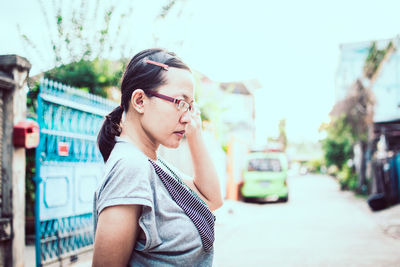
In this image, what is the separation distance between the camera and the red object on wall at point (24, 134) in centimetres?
Answer: 383

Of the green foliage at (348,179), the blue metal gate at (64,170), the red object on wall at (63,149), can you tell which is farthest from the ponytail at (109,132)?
the green foliage at (348,179)

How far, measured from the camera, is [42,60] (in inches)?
202

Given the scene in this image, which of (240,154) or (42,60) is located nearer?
(42,60)

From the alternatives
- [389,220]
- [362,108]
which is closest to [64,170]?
[389,220]

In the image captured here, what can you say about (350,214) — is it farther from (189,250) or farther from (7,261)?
(189,250)

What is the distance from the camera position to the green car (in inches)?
539

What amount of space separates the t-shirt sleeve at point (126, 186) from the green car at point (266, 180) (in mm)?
12841

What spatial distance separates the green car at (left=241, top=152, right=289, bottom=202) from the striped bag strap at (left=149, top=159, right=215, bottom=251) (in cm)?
1262

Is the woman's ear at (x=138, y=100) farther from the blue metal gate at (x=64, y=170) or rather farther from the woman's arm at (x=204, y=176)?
the blue metal gate at (x=64, y=170)

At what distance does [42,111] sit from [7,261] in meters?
1.63

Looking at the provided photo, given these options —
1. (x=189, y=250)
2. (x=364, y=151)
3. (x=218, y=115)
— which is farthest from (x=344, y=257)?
(x=364, y=151)

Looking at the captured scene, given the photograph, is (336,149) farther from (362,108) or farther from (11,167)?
(11,167)

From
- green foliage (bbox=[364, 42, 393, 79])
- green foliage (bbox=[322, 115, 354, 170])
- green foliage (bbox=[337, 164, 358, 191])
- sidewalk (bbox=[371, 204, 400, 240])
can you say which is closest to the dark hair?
sidewalk (bbox=[371, 204, 400, 240])

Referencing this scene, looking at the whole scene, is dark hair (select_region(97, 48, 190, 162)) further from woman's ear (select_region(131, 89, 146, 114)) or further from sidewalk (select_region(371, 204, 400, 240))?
sidewalk (select_region(371, 204, 400, 240))
